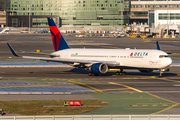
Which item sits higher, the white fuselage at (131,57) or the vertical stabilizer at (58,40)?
the vertical stabilizer at (58,40)

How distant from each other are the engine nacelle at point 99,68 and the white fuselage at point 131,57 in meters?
1.97

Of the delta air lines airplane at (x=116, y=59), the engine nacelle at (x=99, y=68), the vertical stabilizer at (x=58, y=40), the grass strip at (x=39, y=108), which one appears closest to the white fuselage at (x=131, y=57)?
the delta air lines airplane at (x=116, y=59)

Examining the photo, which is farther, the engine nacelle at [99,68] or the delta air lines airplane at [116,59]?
the engine nacelle at [99,68]

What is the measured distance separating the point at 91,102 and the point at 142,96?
7.31 metres

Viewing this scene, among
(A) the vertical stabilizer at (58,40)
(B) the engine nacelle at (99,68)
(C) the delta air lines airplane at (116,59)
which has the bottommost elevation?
(B) the engine nacelle at (99,68)

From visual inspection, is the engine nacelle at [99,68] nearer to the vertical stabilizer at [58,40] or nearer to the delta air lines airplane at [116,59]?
the delta air lines airplane at [116,59]

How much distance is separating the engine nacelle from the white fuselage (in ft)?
6.47

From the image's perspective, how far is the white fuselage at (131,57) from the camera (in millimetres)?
55031

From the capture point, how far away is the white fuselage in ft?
181

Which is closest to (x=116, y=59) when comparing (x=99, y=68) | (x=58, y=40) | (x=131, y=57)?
(x=131, y=57)

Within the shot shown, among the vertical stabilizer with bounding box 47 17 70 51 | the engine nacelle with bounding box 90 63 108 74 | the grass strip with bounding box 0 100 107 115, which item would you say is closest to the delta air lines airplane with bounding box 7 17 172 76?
the engine nacelle with bounding box 90 63 108 74

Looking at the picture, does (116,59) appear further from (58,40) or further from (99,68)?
(58,40)

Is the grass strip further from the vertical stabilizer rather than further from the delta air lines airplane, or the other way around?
the vertical stabilizer

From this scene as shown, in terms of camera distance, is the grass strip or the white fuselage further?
the white fuselage
